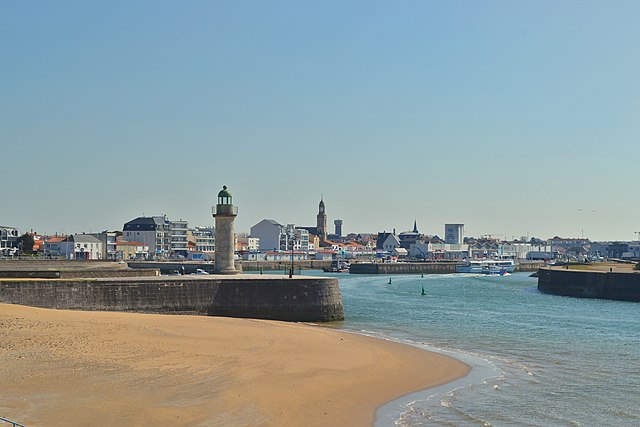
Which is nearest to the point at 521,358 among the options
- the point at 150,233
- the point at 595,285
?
the point at 595,285

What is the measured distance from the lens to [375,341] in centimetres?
3700

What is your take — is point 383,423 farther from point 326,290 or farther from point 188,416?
point 326,290

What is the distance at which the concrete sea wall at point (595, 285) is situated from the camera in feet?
248

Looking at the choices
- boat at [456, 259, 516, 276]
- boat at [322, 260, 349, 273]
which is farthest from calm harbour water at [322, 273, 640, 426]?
boat at [322, 260, 349, 273]

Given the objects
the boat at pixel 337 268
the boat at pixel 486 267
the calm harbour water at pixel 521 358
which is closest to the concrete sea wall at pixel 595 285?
the calm harbour water at pixel 521 358

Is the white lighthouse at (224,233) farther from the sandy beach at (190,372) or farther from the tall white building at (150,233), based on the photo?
the tall white building at (150,233)

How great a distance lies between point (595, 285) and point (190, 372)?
62.8 meters

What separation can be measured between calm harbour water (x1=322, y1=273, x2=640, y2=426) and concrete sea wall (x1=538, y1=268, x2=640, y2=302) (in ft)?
26.0

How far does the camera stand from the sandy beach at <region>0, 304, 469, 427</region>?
20.1m

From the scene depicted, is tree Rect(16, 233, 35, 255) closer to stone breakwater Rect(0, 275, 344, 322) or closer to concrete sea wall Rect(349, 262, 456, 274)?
concrete sea wall Rect(349, 262, 456, 274)

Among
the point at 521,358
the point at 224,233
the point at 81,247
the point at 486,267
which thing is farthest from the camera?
the point at 486,267

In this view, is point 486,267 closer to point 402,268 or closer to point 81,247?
point 402,268

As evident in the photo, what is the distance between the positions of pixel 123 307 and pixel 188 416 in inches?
895

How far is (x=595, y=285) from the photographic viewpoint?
79938 millimetres
